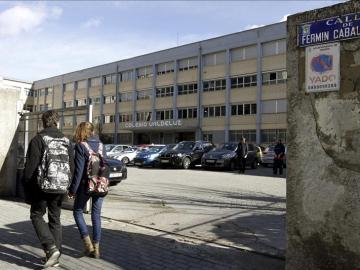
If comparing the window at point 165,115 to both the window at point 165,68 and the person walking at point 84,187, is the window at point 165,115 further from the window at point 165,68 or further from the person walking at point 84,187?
the person walking at point 84,187

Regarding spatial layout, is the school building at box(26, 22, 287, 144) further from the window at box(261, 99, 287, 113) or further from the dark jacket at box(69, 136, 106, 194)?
the dark jacket at box(69, 136, 106, 194)

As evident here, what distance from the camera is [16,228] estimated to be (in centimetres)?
810

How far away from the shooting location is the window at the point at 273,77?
155 ft

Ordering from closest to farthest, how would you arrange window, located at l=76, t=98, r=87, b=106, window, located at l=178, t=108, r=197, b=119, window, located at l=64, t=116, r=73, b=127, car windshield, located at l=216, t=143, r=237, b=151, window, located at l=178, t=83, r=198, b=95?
1. window, located at l=64, t=116, r=73, b=127
2. car windshield, located at l=216, t=143, r=237, b=151
3. window, located at l=178, t=108, r=197, b=119
4. window, located at l=178, t=83, r=198, b=95
5. window, located at l=76, t=98, r=87, b=106

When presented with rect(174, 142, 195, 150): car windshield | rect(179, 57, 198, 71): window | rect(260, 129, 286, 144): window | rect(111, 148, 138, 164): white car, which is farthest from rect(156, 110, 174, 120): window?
rect(174, 142, 195, 150): car windshield

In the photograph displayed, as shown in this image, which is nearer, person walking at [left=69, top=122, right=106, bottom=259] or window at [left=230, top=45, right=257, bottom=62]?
person walking at [left=69, top=122, right=106, bottom=259]

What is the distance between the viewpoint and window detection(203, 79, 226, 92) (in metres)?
53.4

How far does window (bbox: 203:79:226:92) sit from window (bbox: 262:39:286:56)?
631 cm

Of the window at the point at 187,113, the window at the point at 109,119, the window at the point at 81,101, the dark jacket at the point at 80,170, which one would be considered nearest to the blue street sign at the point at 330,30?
the dark jacket at the point at 80,170

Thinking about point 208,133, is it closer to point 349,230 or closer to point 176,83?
point 176,83

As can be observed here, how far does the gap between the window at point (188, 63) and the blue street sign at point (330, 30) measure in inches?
2034

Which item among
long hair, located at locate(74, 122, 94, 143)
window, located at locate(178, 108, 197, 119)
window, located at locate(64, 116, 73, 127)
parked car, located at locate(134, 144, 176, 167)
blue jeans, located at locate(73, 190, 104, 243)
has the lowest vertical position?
blue jeans, located at locate(73, 190, 104, 243)

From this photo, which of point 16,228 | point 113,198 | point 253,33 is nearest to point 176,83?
point 253,33

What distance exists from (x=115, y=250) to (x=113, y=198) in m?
5.89
